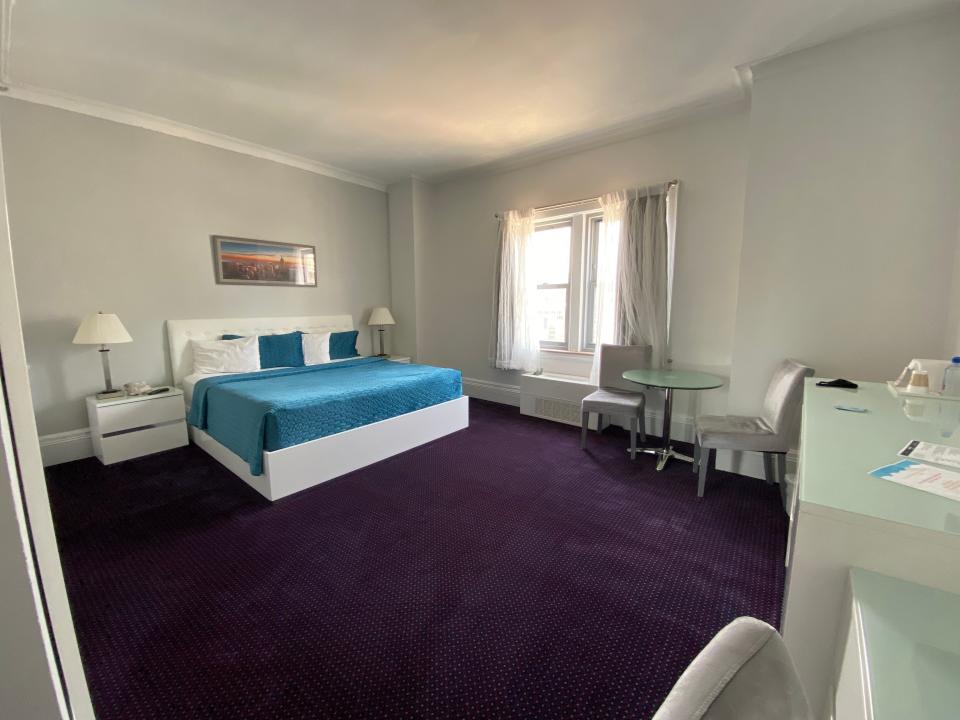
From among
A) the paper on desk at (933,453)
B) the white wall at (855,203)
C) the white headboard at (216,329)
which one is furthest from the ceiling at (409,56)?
the paper on desk at (933,453)

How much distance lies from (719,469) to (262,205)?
4809mm

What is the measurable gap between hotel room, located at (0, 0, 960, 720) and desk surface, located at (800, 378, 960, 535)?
0.05 feet

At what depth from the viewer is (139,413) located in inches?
120

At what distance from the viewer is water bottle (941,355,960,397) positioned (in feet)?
5.86

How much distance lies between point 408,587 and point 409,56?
2995 mm

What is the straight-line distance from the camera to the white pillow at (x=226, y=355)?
3.49m

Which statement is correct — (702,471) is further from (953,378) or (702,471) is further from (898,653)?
(898,653)

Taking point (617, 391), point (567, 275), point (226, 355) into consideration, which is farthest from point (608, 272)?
point (226, 355)

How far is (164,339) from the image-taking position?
11.4 ft

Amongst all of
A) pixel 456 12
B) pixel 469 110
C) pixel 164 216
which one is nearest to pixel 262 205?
pixel 164 216

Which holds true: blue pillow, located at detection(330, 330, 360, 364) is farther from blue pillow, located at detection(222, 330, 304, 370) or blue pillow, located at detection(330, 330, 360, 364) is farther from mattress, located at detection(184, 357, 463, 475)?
mattress, located at detection(184, 357, 463, 475)

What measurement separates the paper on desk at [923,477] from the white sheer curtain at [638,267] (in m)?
2.50

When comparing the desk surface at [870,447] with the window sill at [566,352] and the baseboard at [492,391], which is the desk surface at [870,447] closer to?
the window sill at [566,352]

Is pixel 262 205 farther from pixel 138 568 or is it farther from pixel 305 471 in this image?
pixel 138 568
